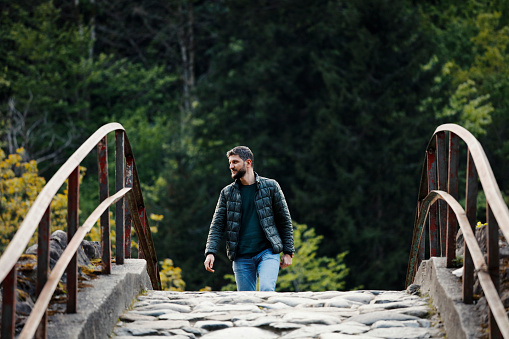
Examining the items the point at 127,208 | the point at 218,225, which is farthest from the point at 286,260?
the point at 127,208

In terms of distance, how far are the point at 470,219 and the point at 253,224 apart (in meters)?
2.65

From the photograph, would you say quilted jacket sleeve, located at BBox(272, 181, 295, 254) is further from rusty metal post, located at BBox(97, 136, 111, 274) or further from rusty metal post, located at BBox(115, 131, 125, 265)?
rusty metal post, located at BBox(97, 136, 111, 274)

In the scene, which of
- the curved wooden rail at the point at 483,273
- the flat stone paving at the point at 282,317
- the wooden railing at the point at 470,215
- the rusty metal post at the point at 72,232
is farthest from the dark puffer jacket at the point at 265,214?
the rusty metal post at the point at 72,232

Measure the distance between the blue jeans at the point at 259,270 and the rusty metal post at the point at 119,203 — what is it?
4.23 ft

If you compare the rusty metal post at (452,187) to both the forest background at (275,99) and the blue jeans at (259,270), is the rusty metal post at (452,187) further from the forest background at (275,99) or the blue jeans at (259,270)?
the forest background at (275,99)

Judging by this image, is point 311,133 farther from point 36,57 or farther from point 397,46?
point 36,57

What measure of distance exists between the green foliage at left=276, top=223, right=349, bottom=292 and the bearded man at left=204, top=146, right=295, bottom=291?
16463 millimetres

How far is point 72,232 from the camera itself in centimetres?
400

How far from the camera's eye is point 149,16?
3675 centimetres

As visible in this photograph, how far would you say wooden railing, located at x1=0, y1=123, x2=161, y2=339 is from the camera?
2967mm

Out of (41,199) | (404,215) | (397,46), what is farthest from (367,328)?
(397,46)

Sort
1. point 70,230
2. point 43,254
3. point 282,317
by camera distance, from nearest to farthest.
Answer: point 43,254 → point 70,230 → point 282,317

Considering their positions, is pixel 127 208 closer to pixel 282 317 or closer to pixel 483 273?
pixel 282 317

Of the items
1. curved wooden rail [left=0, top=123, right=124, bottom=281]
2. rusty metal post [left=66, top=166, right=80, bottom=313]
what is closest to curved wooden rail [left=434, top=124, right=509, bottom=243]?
curved wooden rail [left=0, top=123, right=124, bottom=281]
